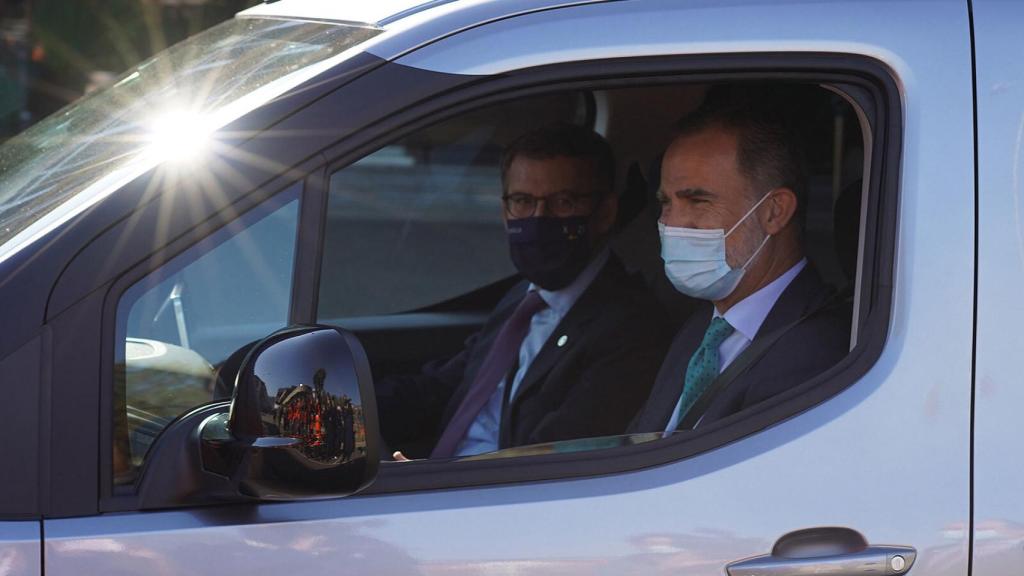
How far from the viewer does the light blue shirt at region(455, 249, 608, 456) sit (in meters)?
3.02

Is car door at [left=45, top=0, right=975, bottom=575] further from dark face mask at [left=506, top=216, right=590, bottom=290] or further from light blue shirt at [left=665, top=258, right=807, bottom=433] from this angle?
dark face mask at [left=506, top=216, right=590, bottom=290]

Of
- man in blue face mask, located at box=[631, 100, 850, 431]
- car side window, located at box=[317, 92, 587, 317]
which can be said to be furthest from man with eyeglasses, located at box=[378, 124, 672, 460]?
car side window, located at box=[317, 92, 587, 317]

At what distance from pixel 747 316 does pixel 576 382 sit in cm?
63

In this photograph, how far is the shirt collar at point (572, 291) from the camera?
312 centimetres

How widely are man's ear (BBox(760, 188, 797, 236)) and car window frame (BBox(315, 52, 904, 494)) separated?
1.76ft

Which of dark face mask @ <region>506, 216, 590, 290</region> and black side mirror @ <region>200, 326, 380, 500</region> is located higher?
dark face mask @ <region>506, 216, 590, 290</region>

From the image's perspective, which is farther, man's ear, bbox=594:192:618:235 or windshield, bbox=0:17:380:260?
man's ear, bbox=594:192:618:235

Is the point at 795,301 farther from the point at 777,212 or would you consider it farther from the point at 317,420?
the point at 317,420

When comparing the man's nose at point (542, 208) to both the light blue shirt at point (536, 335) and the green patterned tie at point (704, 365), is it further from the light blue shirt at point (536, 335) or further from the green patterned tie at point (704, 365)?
the green patterned tie at point (704, 365)

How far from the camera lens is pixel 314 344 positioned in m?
1.54

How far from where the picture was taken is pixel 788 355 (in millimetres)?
2074

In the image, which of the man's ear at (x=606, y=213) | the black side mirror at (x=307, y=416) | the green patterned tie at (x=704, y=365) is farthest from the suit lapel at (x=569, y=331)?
the black side mirror at (x=307, y=416)

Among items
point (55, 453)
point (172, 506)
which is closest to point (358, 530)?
point (172, 506)

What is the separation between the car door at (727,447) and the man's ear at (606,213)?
1361 millimetres
